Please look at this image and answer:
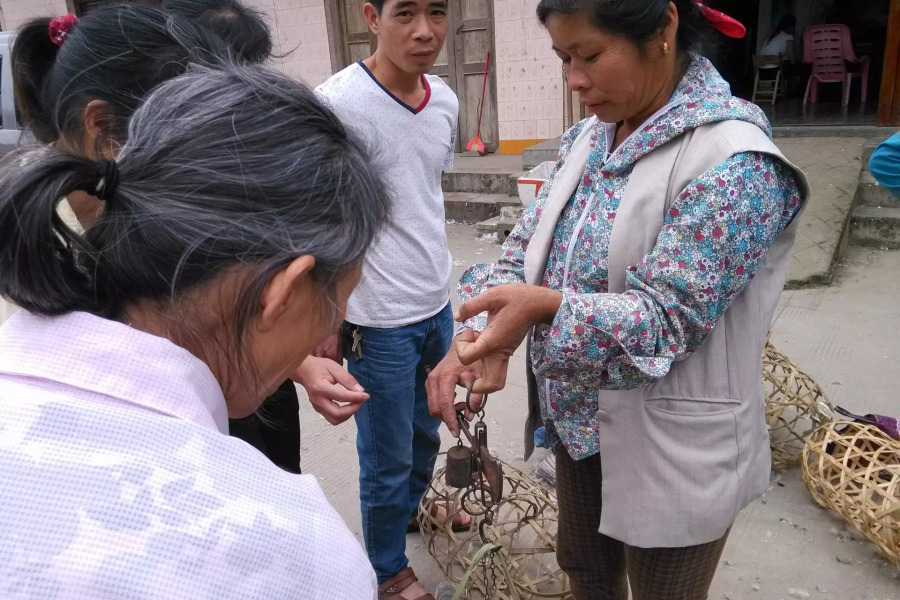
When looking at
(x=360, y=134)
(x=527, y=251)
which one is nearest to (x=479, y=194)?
(x=527, y=251)

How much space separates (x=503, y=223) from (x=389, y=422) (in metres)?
4.01

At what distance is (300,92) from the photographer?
0.79 m

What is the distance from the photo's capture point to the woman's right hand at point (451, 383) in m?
1.47

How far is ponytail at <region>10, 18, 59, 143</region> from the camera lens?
1515mm

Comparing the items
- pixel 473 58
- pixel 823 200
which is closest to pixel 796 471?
pixel 823 200

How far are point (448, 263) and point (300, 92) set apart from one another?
4.44 ft

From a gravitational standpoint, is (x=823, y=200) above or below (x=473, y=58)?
below

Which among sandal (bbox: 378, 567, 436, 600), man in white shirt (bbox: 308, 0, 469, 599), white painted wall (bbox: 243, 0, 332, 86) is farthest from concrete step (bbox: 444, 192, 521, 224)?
sandal (bbox: 378, 567, 436, 600)

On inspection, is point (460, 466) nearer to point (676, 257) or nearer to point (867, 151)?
point (676, 257)

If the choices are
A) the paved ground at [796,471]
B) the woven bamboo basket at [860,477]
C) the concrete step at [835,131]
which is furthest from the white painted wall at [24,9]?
the woven bamboo basket at [860,477]

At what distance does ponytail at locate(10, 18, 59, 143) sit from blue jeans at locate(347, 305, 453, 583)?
3.21ft

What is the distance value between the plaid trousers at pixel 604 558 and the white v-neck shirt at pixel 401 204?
0.62 meters

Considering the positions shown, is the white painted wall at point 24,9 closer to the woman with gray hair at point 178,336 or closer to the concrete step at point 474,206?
the concrete step at point 474,206

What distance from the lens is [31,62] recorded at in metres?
1.54
